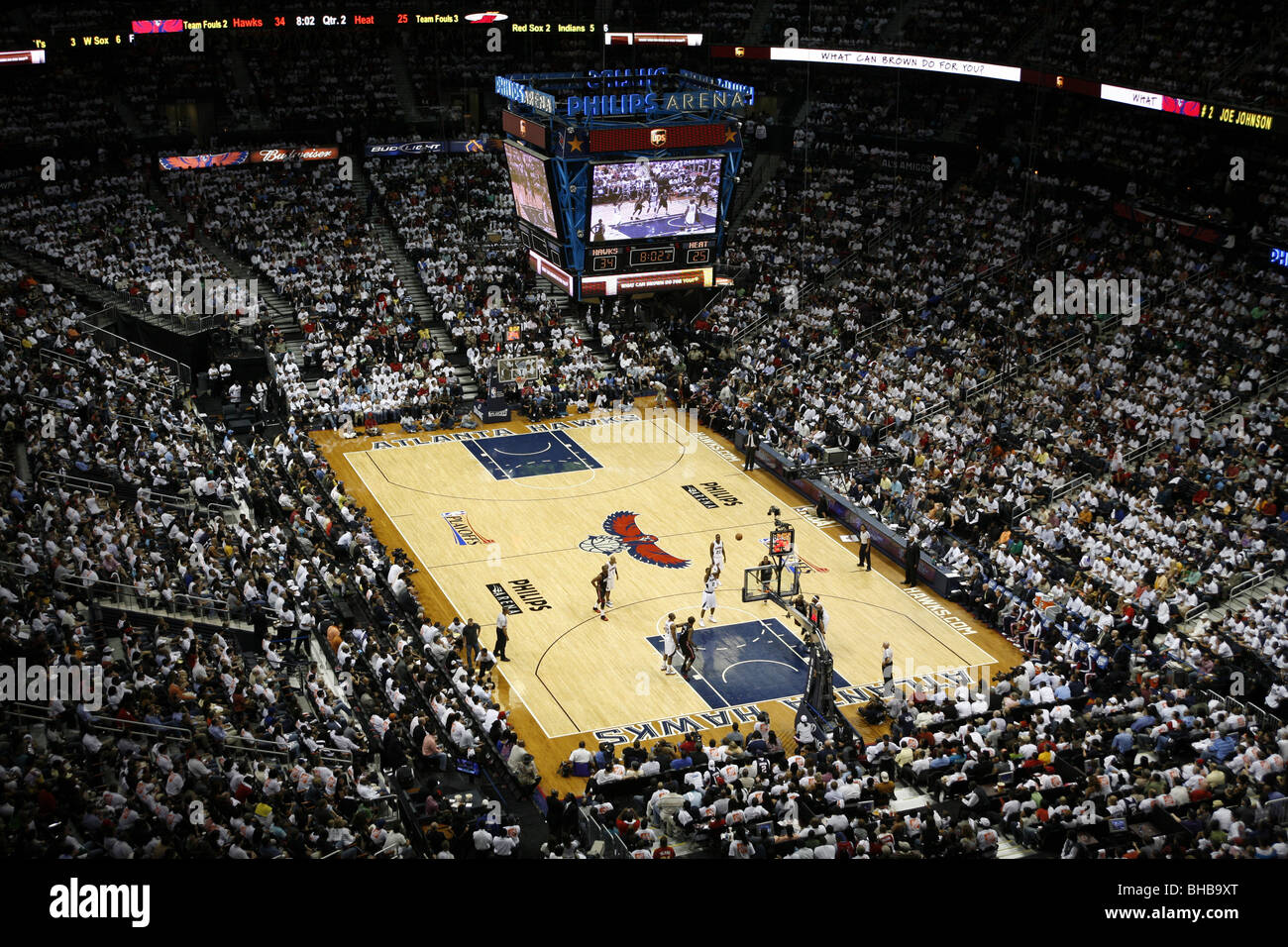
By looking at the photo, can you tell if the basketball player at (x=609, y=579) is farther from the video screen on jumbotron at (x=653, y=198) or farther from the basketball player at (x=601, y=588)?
the video screen on jumbotron at (x=653, y=198)

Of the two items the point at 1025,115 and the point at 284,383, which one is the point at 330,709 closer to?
the point at 284,383

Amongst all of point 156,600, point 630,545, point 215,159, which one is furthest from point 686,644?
point 215,159

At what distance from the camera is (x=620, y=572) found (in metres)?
31.3

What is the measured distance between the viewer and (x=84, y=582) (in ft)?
75.8

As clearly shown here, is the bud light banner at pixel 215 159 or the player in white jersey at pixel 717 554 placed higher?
the bud light banner at pixel 215 159

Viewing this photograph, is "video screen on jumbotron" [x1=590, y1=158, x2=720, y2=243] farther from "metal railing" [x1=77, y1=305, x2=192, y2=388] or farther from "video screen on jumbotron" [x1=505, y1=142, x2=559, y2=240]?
"metal railing" [x1=77, y1=305, x2=192, y2=388]

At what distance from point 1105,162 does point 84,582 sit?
33.5 meters

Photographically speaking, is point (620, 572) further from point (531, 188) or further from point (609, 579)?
point (531, 188)

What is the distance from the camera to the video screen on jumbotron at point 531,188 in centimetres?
3212

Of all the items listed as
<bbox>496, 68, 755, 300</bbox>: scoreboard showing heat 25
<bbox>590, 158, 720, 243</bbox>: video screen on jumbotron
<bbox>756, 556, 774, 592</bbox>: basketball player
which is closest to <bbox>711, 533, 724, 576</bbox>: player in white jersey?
<bbox>756, 556, 774, 592</bbox>: basketball player

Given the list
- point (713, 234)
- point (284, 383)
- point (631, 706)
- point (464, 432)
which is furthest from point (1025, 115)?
point (631, 706)

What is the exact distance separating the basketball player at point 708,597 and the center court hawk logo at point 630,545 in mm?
2384

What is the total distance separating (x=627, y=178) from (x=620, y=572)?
9395 mm

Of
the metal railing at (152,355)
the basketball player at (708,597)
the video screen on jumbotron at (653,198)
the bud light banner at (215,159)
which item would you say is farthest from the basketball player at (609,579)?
the bud light banner at (215,159)
